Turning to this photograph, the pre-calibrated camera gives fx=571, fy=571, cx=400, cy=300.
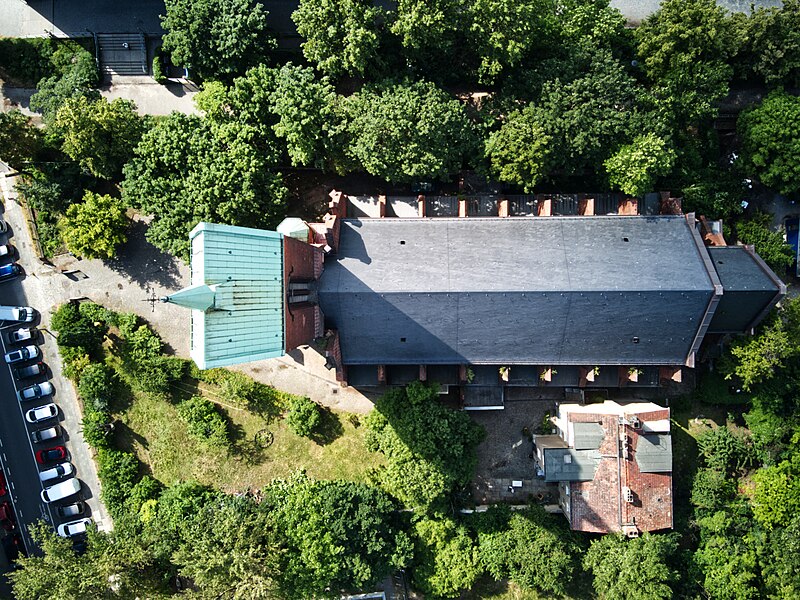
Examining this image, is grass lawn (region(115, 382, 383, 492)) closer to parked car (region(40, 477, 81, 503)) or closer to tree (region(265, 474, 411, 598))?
tree (region(265, 474, 411, 598))

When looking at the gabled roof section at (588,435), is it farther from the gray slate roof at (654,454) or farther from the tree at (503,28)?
the tree at (503,28)

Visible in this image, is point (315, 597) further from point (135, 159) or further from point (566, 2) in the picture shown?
point (566, 2)

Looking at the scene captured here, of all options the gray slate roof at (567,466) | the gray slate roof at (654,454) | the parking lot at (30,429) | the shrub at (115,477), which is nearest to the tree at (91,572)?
the shrub at (115,477)

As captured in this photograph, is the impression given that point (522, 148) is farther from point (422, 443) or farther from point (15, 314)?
point (15, 314)

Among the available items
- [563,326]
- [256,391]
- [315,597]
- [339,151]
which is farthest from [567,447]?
[339,151]

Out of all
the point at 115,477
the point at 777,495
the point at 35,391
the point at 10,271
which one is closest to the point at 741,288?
the point at 777,495

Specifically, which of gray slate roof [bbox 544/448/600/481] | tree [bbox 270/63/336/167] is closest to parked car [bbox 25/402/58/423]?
tree [bbox 270/63/336/167]
